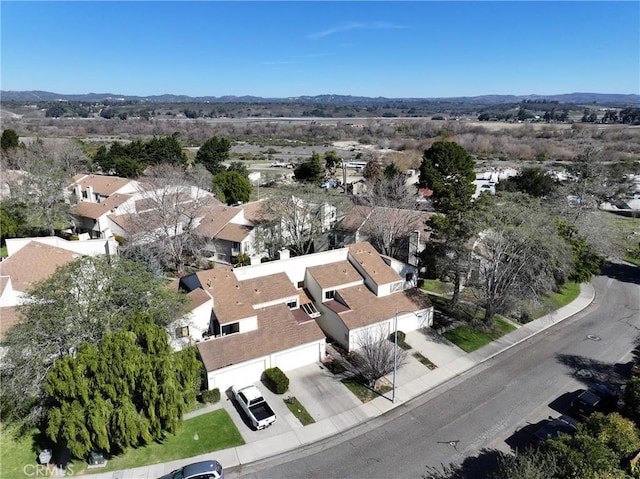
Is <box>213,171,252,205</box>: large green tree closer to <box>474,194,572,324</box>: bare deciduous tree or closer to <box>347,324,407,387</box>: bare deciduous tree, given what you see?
<box>474,194,572,324</box>: bare deciduous tree

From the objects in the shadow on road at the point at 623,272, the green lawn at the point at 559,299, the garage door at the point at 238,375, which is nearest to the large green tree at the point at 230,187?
the garage door at the point at 238,375

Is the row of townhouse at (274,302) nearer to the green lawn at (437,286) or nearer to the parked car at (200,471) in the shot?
the green lawn at (437,286)

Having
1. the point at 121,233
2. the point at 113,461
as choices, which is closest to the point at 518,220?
the point at 113,461

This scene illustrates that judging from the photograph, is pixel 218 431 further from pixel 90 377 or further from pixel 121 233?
pixel 121 233

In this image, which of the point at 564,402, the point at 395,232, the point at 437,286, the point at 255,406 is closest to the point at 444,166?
the point at 395,232

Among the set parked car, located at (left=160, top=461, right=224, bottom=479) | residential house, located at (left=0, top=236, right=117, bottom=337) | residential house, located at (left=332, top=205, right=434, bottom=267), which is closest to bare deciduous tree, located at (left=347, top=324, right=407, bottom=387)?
parked car, located at (left=160, top=461, right=224, bottom=479)
